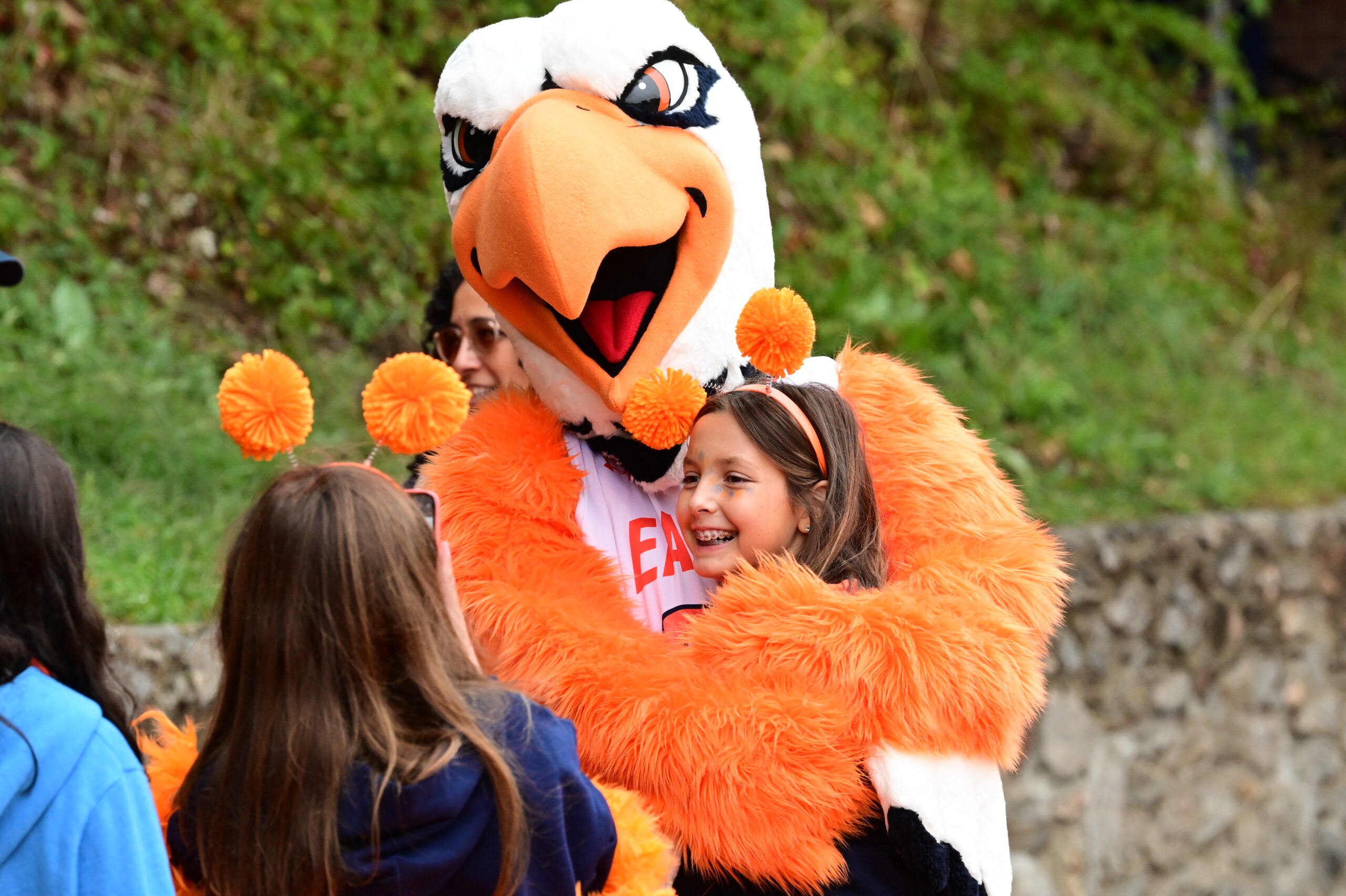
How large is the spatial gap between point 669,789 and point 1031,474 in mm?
4685

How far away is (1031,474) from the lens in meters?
6.33

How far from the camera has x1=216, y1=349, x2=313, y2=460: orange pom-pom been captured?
1858 millimetres

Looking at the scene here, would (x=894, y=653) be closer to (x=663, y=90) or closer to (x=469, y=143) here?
(x=663, y=90)

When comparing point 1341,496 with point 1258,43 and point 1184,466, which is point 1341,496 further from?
point 1258,43

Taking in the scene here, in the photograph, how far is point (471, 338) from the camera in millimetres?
3232

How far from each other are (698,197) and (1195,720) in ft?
15.8

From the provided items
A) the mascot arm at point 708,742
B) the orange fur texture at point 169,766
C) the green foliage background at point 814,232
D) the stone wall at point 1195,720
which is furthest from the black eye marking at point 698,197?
the stone wall at point 1195,720

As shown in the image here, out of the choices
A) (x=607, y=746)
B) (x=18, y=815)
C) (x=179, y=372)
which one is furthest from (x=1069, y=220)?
(x=18, y=815)

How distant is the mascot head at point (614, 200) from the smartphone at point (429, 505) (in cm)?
39

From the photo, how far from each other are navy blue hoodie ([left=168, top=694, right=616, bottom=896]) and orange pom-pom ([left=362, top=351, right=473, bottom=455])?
397mm

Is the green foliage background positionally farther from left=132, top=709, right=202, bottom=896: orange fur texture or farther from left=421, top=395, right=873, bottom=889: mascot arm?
left=421, top=395, right=873, bottom=889: mascot arm

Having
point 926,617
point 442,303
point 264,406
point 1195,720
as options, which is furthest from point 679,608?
point 1195,720

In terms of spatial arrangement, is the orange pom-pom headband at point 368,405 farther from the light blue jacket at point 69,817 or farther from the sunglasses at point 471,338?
the sunglasses at point 471,338

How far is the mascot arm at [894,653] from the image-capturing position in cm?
201
